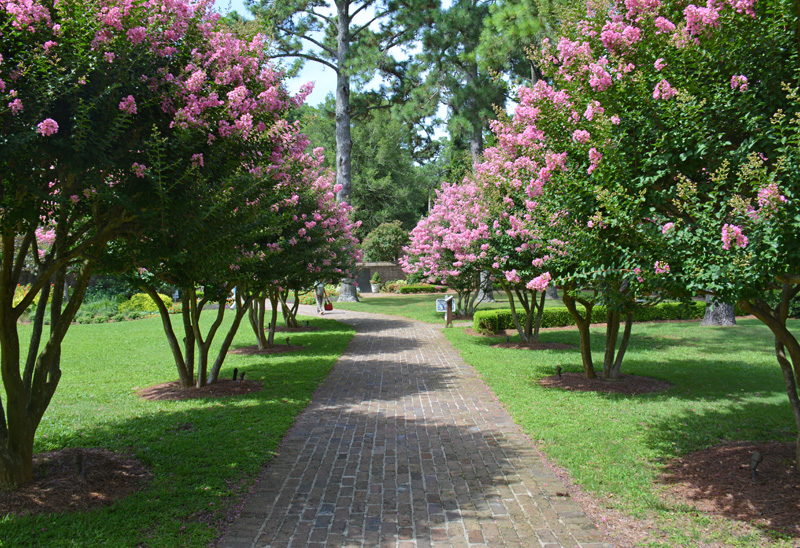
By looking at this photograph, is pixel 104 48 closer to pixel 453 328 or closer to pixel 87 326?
pixel 453 328

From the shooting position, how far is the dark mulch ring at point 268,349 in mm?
13867

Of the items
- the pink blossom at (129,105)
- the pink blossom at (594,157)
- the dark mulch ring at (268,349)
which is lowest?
the dark mulch ring at (268,349)

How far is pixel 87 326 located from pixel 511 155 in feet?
61.0

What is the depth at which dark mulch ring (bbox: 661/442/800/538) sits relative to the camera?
13.5 ft

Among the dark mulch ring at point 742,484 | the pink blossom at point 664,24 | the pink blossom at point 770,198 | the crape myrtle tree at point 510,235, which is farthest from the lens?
the crape myrtle tree at point 510,235

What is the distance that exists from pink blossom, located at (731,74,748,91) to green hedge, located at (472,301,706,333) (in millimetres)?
12543

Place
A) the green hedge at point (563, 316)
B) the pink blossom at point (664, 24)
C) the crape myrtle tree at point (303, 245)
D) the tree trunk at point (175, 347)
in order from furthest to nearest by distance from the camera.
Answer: the green hedge at point (563, 316)
the crape myrtle tree at point (303, 245)
the tree trunk at point (175, 347)
the pink blossom at point (664, 24)

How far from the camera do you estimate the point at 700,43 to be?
415cm

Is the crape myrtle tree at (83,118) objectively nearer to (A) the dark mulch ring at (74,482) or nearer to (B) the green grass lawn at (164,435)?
(A) the dark mulch ring at (74,482)

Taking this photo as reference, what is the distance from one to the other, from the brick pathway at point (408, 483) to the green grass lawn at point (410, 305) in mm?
13955

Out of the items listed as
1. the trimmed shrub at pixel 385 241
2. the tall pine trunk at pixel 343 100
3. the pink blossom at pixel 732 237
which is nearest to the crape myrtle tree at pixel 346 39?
the tall pine trunk at pixel 343 100

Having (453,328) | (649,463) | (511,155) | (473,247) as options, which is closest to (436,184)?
(453,328)

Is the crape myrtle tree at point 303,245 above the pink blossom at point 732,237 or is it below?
above

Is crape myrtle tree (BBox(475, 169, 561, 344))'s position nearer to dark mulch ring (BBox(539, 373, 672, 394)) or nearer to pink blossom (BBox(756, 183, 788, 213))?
dark mulch ring (BBox(539, 373, 672, 394))
